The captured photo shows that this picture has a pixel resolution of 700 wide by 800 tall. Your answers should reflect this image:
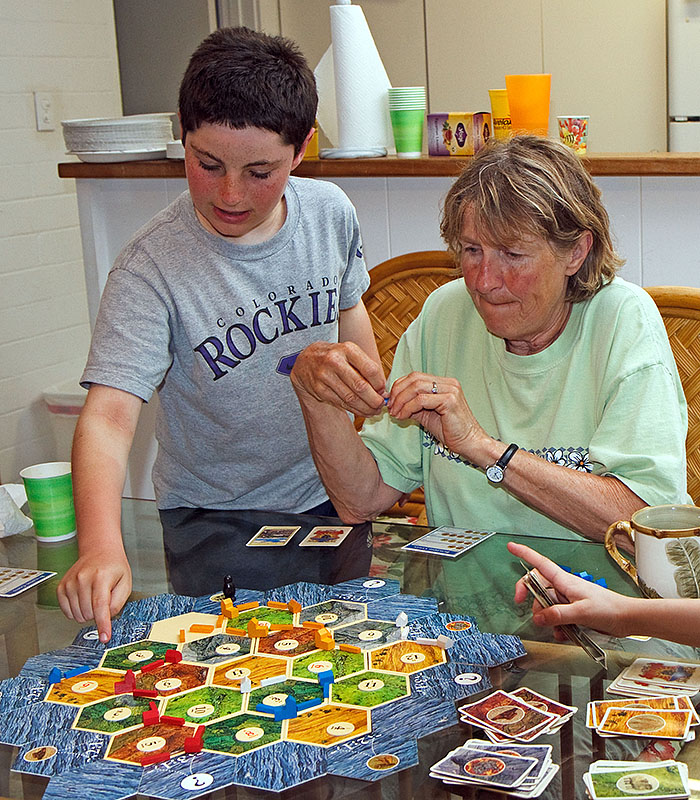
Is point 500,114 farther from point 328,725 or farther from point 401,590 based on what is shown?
point 328,725

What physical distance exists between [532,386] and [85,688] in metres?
0.84

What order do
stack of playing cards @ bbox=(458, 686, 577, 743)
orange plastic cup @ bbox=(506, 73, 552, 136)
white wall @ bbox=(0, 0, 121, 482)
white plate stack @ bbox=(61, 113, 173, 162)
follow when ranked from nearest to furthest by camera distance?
1. stack of playing cards @ bbox=(458, 686, 577, 743)
2. orange plastic cup @ bbox=(506, 73, 552, 136)
3. white plate stack @ bbox=(61, 113, 173, 162)
4. white wall @ bbox=(0, 0, 121, 482)

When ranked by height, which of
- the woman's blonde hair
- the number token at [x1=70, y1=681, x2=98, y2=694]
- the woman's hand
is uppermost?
the woman's blonde hair

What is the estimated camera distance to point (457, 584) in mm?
1368

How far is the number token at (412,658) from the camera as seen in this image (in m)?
1.15

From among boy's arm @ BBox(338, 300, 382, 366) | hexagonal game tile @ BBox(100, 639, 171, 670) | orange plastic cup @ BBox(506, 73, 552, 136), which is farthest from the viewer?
orange plastic cup @ BBox(506, 73, 552, 136)

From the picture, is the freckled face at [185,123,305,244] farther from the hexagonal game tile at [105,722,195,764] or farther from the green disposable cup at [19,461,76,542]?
the hexagonal game tile at [105,722,195,764]

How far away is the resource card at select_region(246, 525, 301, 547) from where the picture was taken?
156cm

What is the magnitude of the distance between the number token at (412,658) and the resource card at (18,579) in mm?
616

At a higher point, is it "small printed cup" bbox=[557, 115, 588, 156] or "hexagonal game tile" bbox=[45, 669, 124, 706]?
"small printed cup" bbox=[557, 115, 588, 156]

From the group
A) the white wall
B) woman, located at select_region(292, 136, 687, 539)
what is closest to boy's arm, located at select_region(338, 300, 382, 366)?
woman, located at select_region(292, 136, 687, 539)

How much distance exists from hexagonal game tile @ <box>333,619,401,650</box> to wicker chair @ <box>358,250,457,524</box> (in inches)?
45.4

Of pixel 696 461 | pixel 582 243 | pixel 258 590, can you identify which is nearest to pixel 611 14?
pixel 696 461

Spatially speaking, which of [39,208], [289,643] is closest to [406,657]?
[289,643]
